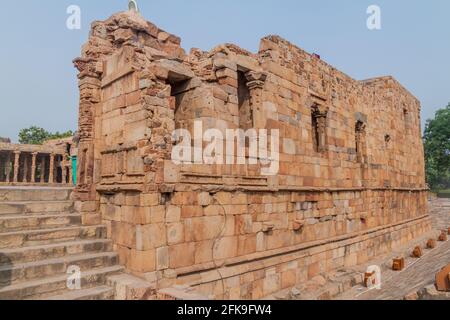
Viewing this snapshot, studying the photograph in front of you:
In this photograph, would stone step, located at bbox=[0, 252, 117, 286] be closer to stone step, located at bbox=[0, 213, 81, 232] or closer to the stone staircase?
the stone staircase

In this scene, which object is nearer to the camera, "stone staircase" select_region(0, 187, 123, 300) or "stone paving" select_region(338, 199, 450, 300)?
"stone staircase" select_region(0, 187, 123, 300)

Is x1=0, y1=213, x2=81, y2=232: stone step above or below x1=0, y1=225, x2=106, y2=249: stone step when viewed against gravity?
above

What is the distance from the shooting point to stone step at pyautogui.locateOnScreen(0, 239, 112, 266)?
4578mm

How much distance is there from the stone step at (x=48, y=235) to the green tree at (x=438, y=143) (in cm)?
4028

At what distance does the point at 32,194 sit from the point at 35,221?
0.83 meters

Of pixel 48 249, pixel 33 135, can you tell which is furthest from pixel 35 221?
pixel 33 135

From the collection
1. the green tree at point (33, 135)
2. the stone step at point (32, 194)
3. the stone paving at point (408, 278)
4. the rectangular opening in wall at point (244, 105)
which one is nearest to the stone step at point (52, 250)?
the stone step at point (32, 194)

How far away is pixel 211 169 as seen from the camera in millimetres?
6082

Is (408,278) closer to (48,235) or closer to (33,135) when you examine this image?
(48,235)

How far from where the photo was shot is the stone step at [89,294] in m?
4.22

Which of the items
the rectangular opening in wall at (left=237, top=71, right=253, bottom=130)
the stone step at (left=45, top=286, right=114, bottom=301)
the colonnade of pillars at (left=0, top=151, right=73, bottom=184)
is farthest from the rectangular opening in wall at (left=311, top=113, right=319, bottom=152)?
the colonnade of pillars at (left=0, top=151, right=73, bottom=184)

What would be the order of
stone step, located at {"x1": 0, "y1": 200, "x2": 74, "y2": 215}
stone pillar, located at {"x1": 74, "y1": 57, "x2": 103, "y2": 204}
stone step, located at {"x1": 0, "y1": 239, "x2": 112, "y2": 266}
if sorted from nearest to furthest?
1. stone step, located at {"x1": 0, "y1": 239, "x2": 112, "y2": 266}
2. stone step, located at {"x1": 0, "y1": 200, "x2": 74, "y2": 215}
3. stone pillar, located at {"x1": 74, "y1": 57, "x2": 103, "y2": 204}
